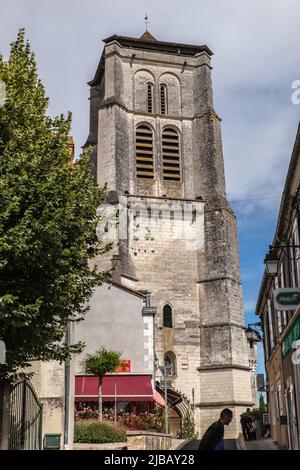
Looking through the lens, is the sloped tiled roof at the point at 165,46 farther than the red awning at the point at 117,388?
Yes

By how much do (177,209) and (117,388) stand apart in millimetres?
14323

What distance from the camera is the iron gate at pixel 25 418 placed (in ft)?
40.6

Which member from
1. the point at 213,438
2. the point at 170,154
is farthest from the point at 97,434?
the point at 170,154

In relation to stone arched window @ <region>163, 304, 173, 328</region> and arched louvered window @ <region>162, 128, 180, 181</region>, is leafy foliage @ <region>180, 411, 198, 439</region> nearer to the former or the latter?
stone arched window @ <region>163, 304, 173, 328</region>

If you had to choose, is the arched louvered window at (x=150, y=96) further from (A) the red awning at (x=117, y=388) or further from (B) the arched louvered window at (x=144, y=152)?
(A) the red awning at (x=117, y=388)

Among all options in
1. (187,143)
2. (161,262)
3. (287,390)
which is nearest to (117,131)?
(187,143)

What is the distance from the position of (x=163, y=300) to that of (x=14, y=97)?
24.4 meters

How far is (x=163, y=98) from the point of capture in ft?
133

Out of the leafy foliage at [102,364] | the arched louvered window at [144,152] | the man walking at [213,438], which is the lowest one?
the man walking at [213,438]

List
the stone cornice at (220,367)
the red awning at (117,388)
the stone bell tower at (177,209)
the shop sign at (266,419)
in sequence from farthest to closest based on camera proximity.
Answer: the stone bell tower at (177,209) → the stone cornice at (220,367) → the shop sign at (266,419) → the red awning at (117,388)

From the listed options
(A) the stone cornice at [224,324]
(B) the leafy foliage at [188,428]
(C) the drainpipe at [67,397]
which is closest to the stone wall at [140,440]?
(C) the drainpipe at [67,397]

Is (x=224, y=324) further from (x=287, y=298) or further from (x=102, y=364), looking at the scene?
(x=287, y=298)

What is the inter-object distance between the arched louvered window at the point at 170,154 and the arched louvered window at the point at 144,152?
0.85m

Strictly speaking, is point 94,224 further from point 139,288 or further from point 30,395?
point 139,288
